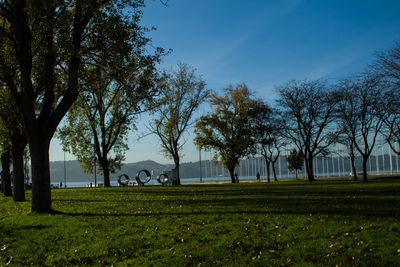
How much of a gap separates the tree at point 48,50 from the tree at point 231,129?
30.6 m

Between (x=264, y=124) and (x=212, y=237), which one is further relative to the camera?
(x=264, y=124)

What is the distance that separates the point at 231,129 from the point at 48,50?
34.5 meters

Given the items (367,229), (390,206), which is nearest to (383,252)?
(367,229)

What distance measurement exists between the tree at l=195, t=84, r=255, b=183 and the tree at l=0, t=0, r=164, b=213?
30.6 metres

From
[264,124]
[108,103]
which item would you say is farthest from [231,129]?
[108,103]

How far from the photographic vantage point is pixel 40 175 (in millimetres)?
12945

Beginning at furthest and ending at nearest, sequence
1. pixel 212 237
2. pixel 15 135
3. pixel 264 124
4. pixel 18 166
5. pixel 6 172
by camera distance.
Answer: pixel 264 124 < pixel 6 172 < pixel 15 135 < pixel 18 166 < pixel 212 237

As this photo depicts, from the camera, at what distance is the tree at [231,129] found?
148 ft

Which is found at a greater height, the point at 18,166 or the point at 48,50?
the point at 48,50

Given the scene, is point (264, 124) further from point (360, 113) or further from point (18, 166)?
point (18, 166)

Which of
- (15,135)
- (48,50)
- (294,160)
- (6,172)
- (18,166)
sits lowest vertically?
(294,160)

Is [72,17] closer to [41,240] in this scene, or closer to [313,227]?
[41,240]

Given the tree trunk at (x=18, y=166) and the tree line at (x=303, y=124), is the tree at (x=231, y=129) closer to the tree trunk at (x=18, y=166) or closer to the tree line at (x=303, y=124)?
the tree line at (x=303, y=124)

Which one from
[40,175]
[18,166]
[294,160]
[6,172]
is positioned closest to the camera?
[40,175]
